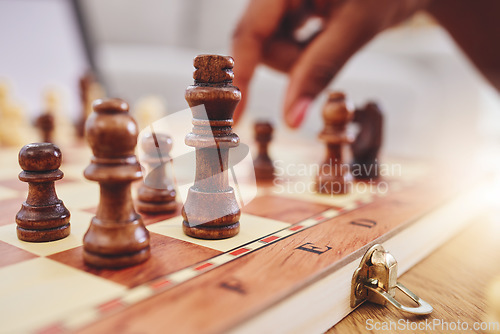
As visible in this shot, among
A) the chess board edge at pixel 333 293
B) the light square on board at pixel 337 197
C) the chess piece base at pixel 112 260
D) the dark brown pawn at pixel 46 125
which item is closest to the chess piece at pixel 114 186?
the chess piece base at pixel 112 260

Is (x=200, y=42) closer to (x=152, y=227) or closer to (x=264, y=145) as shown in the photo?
(x=264, y=145)

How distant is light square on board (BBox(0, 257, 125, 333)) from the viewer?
49 centimetres

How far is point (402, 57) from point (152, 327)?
3.64 m

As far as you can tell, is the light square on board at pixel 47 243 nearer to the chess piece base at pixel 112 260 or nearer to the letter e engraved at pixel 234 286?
the chess piece base at pixel 112 260

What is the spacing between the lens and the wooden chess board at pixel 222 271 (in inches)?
19.5

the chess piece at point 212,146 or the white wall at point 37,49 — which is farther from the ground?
the white wall at point 37,49

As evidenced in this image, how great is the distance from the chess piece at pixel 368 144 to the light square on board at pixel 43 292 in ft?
3.70

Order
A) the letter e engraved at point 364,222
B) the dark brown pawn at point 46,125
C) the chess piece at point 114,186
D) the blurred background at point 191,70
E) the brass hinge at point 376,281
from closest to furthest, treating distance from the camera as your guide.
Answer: the chess piece at point 114,186
the brass hinge at point 376,281
the letter e engraved at point 364,222
the dark brown pawn at point 46,125
the blurred background at point 191,70

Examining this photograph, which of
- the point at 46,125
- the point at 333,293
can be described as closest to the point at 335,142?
the point at 333,293

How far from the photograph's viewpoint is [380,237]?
2.64 feet

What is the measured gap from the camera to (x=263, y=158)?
1499 millimetres

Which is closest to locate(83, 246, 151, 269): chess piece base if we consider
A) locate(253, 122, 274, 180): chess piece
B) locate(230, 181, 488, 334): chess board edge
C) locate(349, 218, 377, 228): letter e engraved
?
locate(230, 181, 488, 334): chess board edge

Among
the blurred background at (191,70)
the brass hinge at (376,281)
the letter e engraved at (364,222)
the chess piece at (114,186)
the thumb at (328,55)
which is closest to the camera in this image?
the chess piece at (114,186)

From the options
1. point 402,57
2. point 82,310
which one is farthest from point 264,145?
point 402,57
